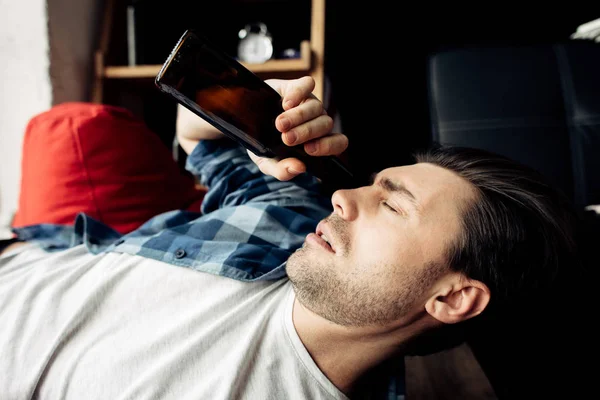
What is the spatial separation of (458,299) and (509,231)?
0.51 ft

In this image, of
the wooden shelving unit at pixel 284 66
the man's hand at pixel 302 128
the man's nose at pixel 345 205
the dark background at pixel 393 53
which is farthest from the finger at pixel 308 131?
the dark background at pixel 393 53

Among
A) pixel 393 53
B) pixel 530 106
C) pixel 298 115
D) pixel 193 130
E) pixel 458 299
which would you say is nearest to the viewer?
pixel 298 115

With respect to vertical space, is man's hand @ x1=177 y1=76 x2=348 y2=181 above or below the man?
above

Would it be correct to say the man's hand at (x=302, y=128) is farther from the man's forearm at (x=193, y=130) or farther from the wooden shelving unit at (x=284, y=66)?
the wooden shelving unit at (x=284, y=66)

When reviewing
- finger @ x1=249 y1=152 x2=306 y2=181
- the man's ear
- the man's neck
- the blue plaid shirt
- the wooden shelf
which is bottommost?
the man's neck

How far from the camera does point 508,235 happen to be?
73 cm

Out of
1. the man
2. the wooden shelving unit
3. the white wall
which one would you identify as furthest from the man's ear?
the white wall

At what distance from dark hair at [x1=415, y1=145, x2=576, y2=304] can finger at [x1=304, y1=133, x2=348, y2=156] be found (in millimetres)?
269

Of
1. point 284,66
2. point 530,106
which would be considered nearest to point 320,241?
point 284,66

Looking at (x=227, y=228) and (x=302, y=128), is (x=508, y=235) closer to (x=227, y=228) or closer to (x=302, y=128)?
(x=302, y=128)

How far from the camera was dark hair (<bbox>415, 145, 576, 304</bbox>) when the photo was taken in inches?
28.1

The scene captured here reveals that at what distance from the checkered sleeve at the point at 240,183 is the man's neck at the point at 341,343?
0.30 meters

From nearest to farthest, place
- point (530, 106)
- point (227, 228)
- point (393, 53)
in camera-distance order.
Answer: point (227, 228), point (530, 106), point (393, 53)

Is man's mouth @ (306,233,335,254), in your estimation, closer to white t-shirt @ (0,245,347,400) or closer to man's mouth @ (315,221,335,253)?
man's mouth @ (315,221,335,253)
